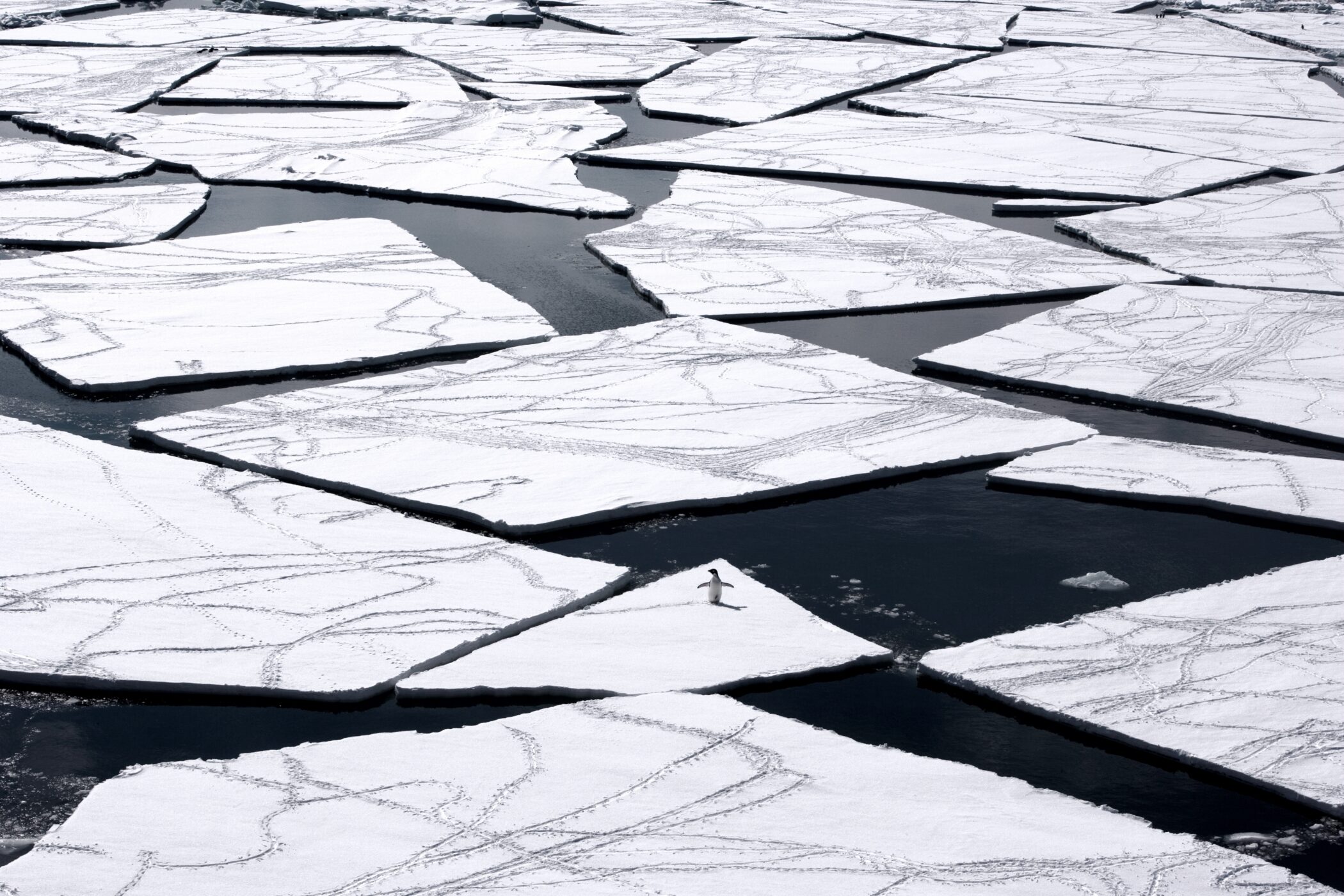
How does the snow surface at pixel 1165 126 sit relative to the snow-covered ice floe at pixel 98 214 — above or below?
above

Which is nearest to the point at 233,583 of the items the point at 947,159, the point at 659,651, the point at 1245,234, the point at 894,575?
the point at 659,651

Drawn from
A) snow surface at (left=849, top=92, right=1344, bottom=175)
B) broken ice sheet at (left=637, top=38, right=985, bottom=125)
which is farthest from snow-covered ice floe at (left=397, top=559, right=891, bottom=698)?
broken ice sheet at (left=637, top=38, right=985, bottom=125)

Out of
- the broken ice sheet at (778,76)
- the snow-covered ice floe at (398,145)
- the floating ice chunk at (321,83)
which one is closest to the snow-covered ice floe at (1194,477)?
the snow-covered ice floe at (398,145)

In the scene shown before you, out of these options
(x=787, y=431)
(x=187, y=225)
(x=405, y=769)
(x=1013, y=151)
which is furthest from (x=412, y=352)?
(x=1013, y=151)

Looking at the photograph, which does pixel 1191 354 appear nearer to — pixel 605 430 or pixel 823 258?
pixel 823 258

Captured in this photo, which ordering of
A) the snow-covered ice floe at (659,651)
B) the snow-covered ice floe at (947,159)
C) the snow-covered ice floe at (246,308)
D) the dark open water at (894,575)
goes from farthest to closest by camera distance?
the snow-covered ice floe at (947,159), the snow-covered ice floe at (246,308), the snow-covered ice floe at (659,651), the dark open water at (894,575)

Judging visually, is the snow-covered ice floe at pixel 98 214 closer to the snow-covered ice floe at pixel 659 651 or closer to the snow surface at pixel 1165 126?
the snow-covered ice floe at pixel 659 651
